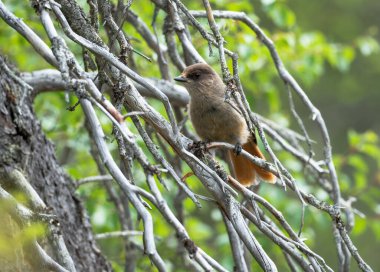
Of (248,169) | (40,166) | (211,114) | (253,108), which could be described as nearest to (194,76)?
(211,114)

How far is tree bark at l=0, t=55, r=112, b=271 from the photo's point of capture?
13.1 feet

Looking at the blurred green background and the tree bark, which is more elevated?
the blurred green background

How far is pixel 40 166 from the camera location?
4227mm

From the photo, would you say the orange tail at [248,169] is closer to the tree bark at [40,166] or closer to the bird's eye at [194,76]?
the bird's eye at [194,76]

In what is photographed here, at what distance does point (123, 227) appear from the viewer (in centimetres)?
529

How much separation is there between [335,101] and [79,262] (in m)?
9.58

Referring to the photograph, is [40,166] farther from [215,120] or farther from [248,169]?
[248,169]

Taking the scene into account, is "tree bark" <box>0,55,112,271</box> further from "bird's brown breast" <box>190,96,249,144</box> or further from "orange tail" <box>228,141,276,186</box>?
"orange tail" <box>228,141,276,186</box>

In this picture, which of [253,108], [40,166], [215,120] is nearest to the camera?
[40,166]

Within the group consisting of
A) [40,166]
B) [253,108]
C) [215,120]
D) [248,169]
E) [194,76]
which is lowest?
[40,166]

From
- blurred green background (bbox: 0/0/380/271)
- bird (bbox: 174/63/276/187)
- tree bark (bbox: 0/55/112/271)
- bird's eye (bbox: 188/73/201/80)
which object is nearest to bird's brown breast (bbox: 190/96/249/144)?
bird (bbox: 174/63/276/187)

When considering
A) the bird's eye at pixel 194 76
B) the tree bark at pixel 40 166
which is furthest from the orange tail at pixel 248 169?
the tree bark at pixel 40 166

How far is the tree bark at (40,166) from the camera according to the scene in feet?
13.1

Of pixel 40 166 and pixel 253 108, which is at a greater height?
pixel 253 108
